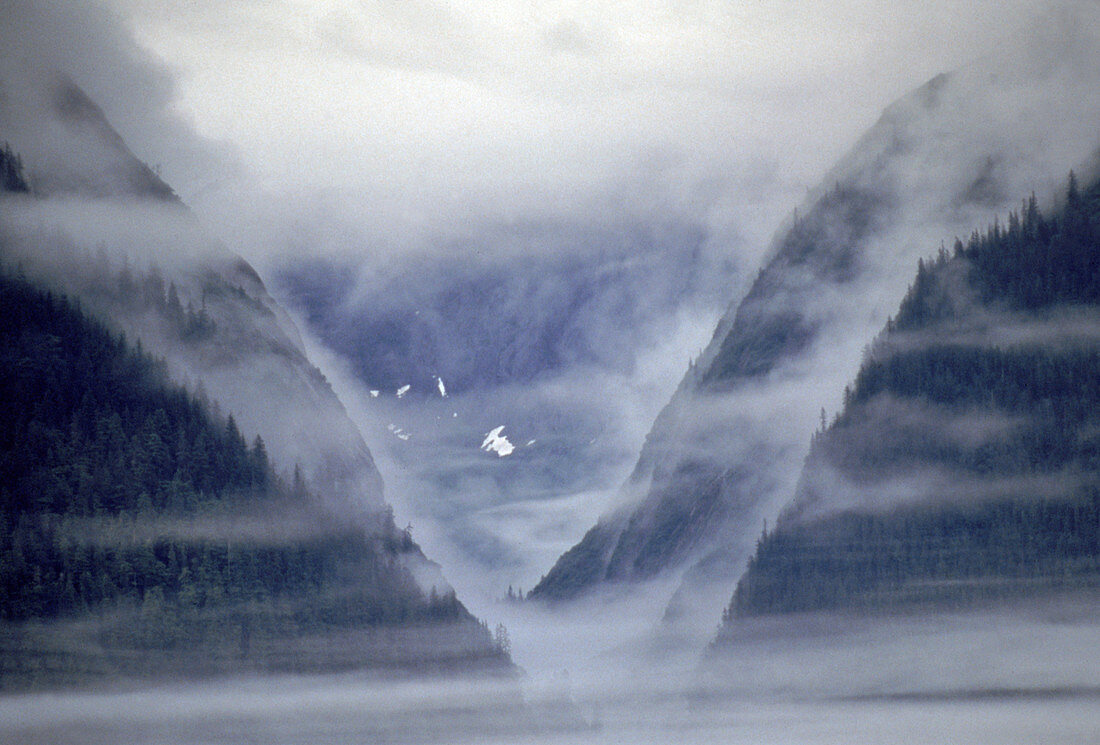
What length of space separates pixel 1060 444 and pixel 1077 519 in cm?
486

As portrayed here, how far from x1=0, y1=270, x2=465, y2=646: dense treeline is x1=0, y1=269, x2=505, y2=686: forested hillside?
A: 7cm

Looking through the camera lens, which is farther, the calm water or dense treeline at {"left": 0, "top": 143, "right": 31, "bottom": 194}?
dense treeline at {"left": 0, "top": 143, "right": 31, "bottom": 194}

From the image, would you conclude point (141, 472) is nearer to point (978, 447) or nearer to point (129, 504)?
point (129, 504)

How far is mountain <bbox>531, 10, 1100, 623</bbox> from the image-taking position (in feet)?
386

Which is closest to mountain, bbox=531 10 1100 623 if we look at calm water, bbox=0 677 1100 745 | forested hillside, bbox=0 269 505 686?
calm water, bbox=0 677 1100 745

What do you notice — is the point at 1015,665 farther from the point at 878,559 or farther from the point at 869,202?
the point at 869,202

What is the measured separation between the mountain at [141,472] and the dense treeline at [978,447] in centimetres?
2458

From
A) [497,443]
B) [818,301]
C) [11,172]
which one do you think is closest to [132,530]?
[11,172]

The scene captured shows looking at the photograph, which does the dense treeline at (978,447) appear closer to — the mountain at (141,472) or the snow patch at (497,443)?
the mountain at (141,472)

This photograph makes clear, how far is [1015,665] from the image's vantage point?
9450 cm

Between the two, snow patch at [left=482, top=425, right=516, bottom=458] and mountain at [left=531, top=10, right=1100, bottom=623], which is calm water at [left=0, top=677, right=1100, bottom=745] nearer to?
mountain at [left=531, top=10, right=1100, bottom=623]

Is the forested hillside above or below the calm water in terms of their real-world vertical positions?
above

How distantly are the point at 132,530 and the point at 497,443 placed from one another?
50.1m

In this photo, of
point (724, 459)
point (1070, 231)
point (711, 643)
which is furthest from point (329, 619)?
point (724, 459)
